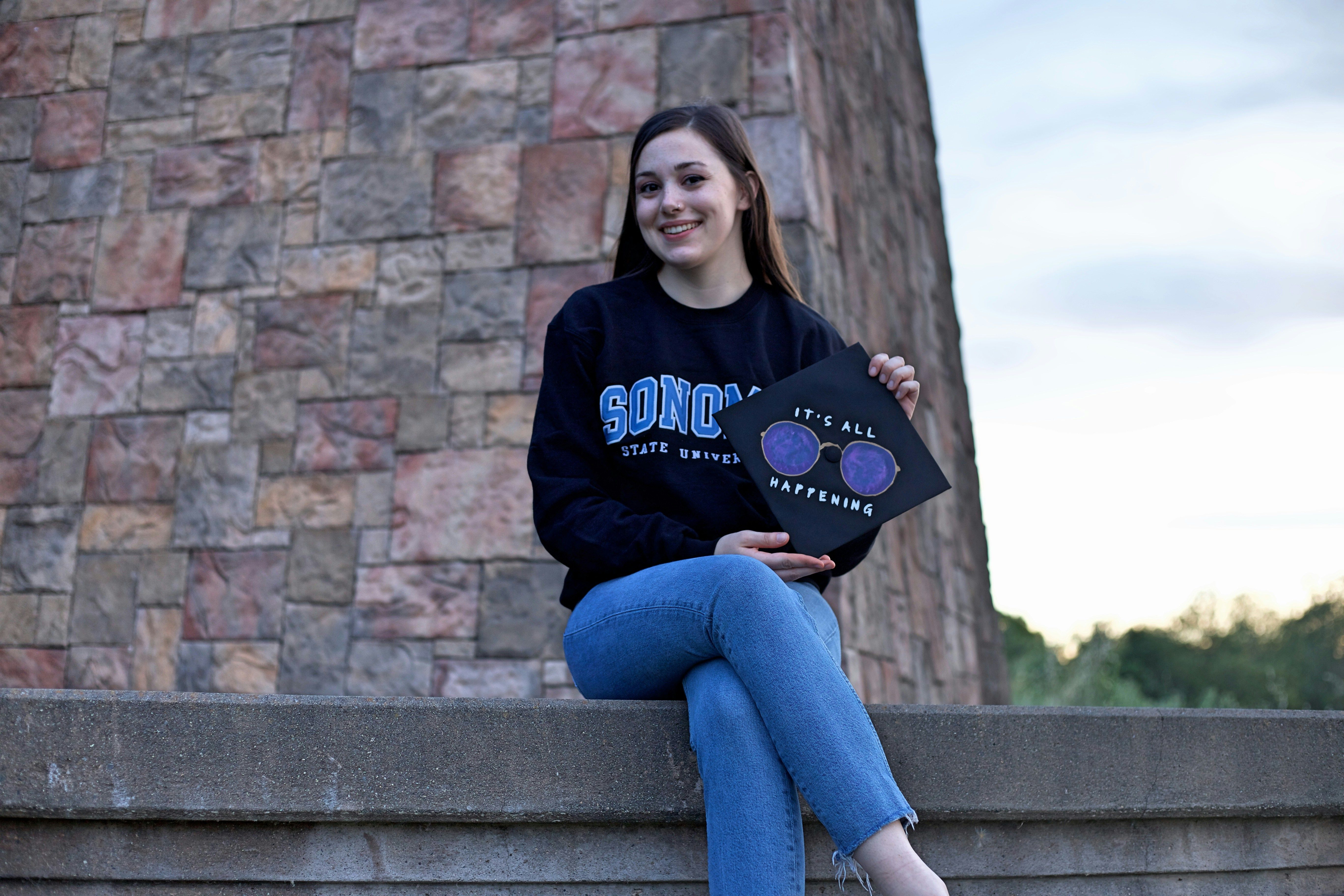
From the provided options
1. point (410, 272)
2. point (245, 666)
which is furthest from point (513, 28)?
point (245, 666)

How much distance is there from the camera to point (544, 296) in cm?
400

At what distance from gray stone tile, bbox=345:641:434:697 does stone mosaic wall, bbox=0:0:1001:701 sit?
1 cm

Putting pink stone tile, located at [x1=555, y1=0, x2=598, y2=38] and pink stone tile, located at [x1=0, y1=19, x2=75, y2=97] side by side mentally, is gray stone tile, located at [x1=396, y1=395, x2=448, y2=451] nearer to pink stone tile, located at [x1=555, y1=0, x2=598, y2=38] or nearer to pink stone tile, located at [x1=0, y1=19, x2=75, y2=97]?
pink stone tile, located at [x1=555, y1=0, x2=598, y2=38]

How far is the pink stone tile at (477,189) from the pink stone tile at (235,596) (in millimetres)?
1348

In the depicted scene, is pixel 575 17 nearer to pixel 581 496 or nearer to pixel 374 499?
pixel 374 499

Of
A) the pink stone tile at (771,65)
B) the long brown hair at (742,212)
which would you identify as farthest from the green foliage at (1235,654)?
the long brown hair at (742,212)

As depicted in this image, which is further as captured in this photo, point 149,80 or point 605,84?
point 149,80

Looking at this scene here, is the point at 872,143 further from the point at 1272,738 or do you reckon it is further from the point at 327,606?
the point at 1272,738

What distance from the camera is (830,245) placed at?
4.07 m

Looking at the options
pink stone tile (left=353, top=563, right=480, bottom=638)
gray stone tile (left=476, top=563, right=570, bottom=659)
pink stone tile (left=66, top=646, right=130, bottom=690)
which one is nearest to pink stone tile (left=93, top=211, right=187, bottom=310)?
pink stone tile (left=66, top=646, right=130, bottom=690)

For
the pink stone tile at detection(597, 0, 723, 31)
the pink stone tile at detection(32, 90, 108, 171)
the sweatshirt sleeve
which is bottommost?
the sweatshirt sleeve

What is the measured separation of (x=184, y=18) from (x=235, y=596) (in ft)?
7.66

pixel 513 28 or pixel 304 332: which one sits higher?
pixel 513 28

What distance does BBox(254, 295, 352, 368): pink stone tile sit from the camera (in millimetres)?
4168
